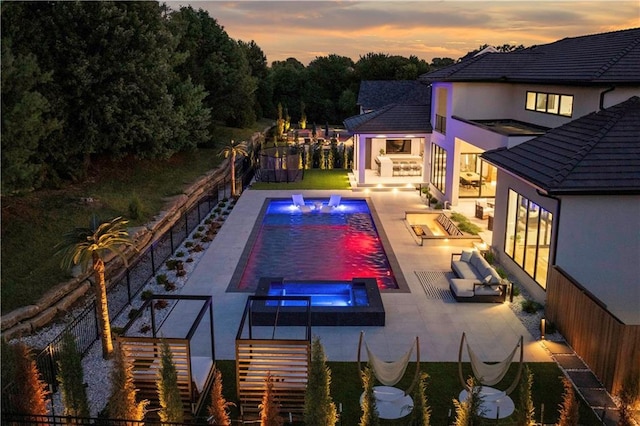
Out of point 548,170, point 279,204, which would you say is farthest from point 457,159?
point 548,170

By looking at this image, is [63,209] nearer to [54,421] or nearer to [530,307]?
[54,421]

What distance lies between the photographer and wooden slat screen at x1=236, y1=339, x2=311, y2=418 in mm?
9562

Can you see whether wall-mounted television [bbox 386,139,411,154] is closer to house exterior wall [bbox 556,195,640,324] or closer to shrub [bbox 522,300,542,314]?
shrub [bbox 522,300,542,314]

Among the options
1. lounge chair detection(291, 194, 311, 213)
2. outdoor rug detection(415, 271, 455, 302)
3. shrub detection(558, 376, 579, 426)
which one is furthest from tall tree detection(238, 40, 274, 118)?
shrub detection(558, 376, 579, 426)

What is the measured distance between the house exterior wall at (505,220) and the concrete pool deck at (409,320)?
1218mm

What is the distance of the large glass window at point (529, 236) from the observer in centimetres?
1432

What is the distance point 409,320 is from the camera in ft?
44.6

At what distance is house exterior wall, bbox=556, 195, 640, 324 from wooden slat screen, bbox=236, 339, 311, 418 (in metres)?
7.63

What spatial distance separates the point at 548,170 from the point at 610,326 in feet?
16.0

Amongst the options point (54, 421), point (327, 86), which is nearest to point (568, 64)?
point (54, 421)

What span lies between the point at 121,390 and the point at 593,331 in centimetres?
916

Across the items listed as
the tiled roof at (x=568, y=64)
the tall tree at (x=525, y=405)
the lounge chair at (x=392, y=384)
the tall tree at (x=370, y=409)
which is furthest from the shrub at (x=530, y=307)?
the tall tree at (x=370, y=409)

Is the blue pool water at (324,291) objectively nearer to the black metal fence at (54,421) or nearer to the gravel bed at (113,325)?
the gravel bed at (113,325)

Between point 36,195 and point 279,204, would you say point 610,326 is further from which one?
point 36,195
